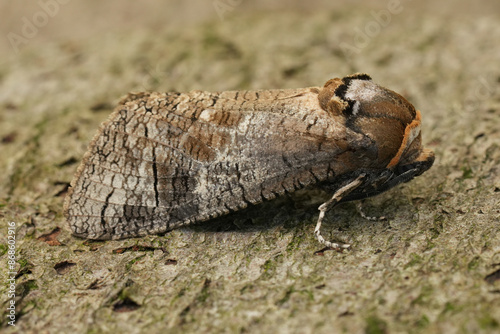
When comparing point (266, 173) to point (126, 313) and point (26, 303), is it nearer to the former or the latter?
point (126, 313)

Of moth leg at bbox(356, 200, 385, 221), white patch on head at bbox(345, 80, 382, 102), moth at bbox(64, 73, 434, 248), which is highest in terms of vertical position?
white patch on head at bbox(345, 80, 382, 102)

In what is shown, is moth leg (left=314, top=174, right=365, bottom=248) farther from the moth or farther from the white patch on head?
the white patch on head

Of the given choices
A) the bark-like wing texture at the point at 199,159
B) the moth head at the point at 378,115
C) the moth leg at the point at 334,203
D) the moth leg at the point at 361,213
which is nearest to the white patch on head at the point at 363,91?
the moth head at the point at 378,115

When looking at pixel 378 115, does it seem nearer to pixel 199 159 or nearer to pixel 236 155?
pixel 236 155

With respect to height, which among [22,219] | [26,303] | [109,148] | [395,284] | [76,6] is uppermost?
[76,6]

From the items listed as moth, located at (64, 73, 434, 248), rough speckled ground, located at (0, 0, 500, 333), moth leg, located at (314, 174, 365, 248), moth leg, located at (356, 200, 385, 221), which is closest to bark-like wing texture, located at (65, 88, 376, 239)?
moth, located at (64, 73, 434, 248)

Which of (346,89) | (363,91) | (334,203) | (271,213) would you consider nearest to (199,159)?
(271,213)

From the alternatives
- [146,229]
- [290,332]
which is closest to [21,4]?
[146,229]

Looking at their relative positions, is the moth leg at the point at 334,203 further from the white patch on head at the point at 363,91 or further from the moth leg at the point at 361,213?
the white patch on head at the point at 363,91
